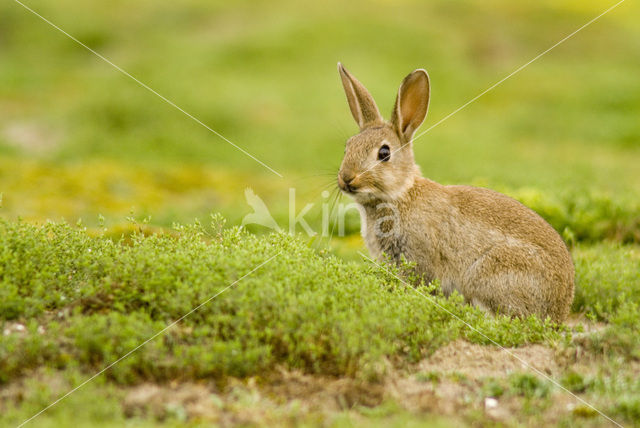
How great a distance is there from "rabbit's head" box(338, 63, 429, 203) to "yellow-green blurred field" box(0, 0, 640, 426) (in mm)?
788

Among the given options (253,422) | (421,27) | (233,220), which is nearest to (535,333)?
A: (253,422)

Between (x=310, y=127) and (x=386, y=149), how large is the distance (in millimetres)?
13335

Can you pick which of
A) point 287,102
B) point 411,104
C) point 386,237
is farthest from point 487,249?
point 287,102

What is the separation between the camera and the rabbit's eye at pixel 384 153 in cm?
702

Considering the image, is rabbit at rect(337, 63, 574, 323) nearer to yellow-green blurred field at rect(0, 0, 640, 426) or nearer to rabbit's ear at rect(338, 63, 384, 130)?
rabbit's ear at rect(338, 63, 384, 130)

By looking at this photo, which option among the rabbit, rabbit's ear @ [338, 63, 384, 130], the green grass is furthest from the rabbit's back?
rabbit's ear @ [338, 63, 384, 130]

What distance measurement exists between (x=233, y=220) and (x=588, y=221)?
530cm

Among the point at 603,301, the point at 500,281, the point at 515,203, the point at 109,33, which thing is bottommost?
the point at 603,301

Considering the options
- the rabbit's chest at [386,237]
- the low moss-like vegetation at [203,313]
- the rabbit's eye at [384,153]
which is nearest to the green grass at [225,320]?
the low moss-like vegetation at [203,313]

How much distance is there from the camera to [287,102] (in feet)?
72.6

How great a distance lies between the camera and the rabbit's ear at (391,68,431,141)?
6893 millimetres

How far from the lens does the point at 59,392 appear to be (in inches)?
167

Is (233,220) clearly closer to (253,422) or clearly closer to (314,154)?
(253,422)

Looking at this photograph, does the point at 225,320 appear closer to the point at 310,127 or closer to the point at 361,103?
the point at 361,103
